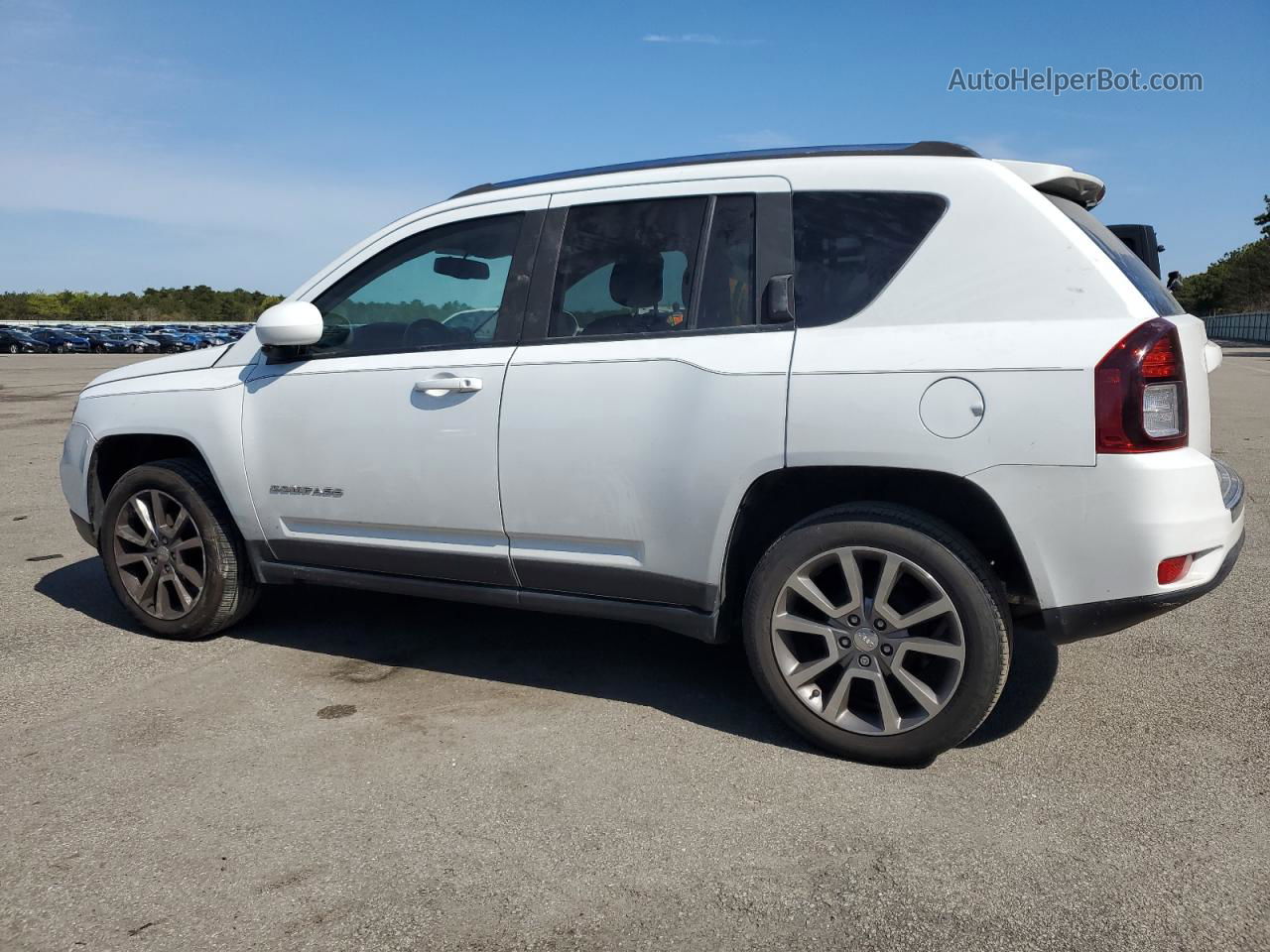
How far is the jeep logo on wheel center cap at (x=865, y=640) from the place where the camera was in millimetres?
3273

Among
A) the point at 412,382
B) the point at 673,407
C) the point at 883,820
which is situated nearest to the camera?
the point at 883,820

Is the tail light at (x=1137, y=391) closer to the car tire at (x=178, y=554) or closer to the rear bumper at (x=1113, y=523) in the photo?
the rear bumper at (x=1113, y=523)

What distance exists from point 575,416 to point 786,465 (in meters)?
0.76

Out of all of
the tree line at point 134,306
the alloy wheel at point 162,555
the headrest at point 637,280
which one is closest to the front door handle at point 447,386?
the headrest at point 637,280

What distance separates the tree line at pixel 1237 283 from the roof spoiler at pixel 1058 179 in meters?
71.6

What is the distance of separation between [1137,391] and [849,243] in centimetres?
98

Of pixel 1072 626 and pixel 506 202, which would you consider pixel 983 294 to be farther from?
pixel 506 202

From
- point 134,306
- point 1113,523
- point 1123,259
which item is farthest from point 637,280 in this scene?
point 134,306

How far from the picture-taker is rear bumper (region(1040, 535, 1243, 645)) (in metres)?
3.00

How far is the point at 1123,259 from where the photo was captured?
326cm

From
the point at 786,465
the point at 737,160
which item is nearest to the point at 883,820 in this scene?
the point at 786,465

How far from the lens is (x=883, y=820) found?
295 cm

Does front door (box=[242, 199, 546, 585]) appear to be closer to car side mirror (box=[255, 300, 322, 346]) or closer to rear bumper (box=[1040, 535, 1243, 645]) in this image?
car side mirror (box=[255, 300, 322, 346])

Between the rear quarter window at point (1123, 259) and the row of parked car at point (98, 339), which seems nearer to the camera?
the rear quarter window at point (1123, 259)
